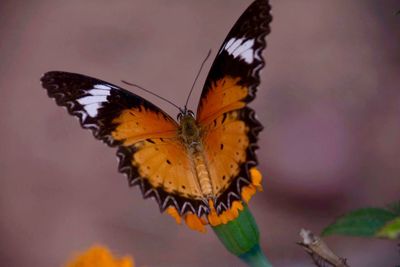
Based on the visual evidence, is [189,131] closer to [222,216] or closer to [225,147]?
[225,147]

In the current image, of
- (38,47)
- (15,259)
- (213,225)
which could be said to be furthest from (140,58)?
(213,225)

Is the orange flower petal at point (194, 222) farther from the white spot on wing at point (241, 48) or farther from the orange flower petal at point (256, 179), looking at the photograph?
the white spot on wing at point (241, 48)

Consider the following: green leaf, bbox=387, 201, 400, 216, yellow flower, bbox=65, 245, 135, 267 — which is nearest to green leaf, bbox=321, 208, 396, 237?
green leaf, bbox=387, 201, 400, 216

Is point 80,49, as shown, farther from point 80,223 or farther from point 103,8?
point 80,223

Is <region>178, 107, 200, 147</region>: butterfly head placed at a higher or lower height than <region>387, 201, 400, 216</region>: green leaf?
higher

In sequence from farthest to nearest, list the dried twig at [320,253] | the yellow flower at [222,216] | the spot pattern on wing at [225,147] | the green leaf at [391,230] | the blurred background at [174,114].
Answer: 1. the blurred background at [174,114]
2. the spot pattern on wing at [225,147]
3. the yellow flower at [222,216]
4. the dried twig at [320,253]
5. the green leaf at [391,230]

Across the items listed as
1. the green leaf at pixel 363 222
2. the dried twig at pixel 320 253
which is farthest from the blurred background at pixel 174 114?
the green leaf at pixel 363 222

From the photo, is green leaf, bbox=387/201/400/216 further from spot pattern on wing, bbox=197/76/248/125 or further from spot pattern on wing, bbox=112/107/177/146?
spot pattern on wing, bbox=112/107/177/146
